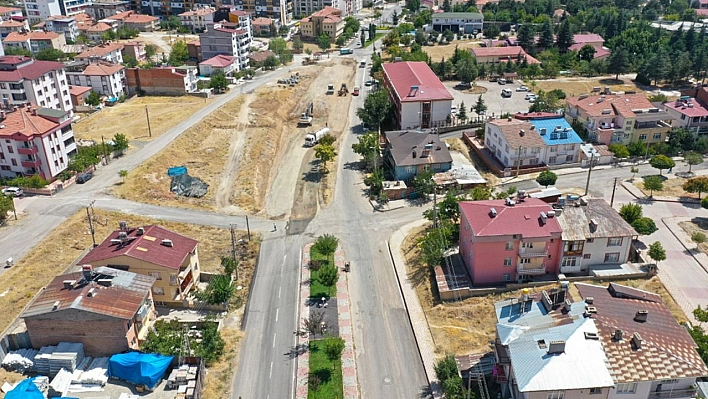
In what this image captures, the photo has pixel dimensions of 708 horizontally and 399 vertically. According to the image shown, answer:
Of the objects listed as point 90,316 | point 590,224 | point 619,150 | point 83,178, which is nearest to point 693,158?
point 619,150

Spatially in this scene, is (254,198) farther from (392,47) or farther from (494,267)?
(392,47)

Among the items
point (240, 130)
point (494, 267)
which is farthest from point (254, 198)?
point (494, 267)

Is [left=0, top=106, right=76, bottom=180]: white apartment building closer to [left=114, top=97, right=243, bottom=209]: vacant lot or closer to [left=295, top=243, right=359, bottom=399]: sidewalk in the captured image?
[left=114, top=97, right=243, bottom=209]: vacant lot

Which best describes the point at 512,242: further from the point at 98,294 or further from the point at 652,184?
the point at 98,294

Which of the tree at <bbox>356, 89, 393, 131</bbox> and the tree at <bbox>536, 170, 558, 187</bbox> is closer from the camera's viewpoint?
the tree at <bbox>536, 170, 558, 187</bbox>

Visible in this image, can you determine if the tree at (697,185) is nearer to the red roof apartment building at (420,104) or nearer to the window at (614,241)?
the window at (614,241)

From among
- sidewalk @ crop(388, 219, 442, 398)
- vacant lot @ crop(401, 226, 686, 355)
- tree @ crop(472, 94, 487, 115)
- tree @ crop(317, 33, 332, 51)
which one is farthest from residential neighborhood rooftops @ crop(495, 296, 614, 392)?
tree @ crop(317, 33, 332, 51)
